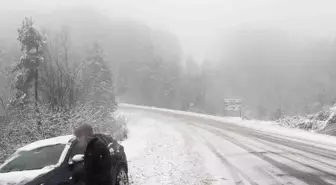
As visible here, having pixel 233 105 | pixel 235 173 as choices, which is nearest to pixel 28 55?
pixel 233 105

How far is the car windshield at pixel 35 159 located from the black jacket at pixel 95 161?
7.21 feet

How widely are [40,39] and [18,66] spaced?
3.20 metres

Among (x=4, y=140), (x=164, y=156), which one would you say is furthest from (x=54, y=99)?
(x=164, y=156)

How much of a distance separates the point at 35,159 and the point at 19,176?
37.5 inches

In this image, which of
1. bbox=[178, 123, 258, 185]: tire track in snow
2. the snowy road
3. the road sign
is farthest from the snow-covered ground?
the road sign

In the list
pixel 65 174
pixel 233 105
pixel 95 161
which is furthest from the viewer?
pixel 233 105

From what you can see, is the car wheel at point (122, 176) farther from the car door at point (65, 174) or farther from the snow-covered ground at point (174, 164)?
the car door at point (65, 174)

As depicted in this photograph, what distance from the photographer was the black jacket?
5309mm

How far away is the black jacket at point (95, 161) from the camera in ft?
17.4

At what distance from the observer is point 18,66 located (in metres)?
31.1

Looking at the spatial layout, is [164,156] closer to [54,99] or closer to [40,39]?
[54,99]

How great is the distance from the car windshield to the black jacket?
2.20m

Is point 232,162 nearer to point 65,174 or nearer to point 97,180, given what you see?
point 65,174

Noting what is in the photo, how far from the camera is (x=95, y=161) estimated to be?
5.31 m
